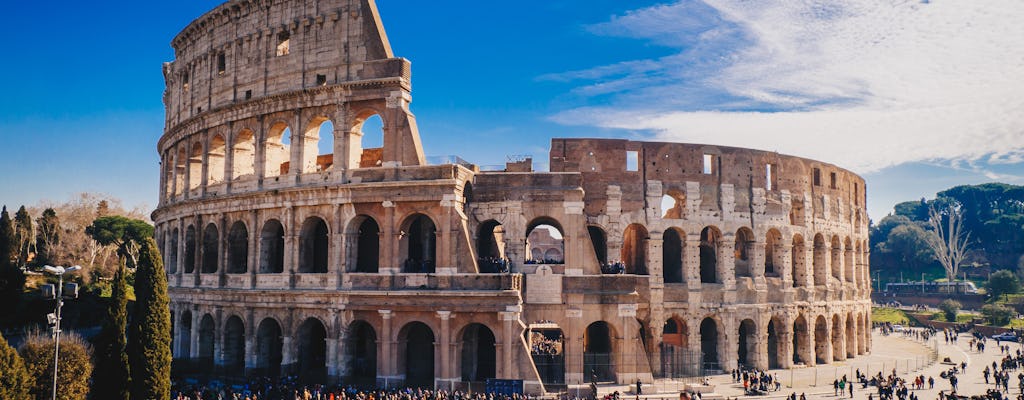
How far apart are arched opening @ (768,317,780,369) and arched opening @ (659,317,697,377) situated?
218 inches

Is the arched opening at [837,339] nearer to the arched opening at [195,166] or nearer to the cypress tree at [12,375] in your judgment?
the arched opening at [195,166]

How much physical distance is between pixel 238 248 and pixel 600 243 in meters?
17.7

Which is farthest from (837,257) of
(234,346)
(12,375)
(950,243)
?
(950,243)

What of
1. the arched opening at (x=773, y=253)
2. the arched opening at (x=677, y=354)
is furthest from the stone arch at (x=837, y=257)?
the arched opening at (x=677, y=354)

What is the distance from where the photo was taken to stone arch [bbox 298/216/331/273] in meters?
30.9

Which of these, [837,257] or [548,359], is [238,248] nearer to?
[548,359]

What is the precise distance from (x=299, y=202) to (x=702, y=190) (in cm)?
1900

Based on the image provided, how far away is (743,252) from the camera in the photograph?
125 ft

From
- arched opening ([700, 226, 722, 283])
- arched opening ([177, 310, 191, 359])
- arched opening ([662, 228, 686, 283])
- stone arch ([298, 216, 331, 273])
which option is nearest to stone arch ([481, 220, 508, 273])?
stone arch ([298, 216, 331, 273])

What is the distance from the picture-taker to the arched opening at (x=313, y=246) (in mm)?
30922

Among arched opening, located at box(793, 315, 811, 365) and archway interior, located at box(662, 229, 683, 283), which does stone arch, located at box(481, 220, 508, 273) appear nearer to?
archway interior, located at box(662, 229, 683, 283)

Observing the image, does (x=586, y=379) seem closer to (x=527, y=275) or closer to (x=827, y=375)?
(x=527, y=275)

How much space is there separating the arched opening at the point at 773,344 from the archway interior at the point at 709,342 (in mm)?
3193

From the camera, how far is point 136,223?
61.8m
